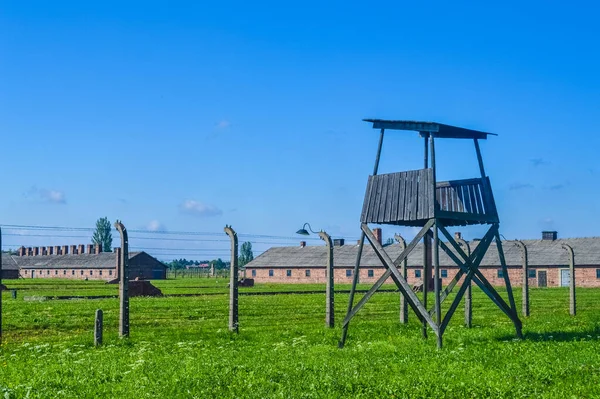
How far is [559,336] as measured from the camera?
1766 centimetres

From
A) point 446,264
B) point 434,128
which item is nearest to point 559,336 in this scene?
point 434,128

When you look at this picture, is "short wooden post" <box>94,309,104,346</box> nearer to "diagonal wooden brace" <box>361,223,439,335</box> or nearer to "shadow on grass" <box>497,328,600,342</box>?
"diagonal wooden brace" <box>361,223,439,335</box>

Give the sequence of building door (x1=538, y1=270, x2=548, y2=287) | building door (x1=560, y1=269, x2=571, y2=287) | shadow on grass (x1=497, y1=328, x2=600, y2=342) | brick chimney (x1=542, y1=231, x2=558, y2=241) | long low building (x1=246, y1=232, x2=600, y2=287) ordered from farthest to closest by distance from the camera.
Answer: brick chimney (x1=542, y1=231, x2=558, y2=241)
building door (x1=538, y1=270, x2=548, y2=287)
long low building (x1=246, y1=232, x2=600, y2=287)
building door (x1=560, y1=269, x2=571, y2=287)
shadow on grass (x1=497, y1=328, x2=600, y2=342)

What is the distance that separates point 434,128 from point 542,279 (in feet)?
201

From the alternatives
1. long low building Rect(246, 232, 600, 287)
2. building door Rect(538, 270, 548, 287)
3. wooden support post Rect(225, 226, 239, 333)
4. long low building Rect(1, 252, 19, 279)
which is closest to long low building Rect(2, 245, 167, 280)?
long low building Rect(1, 252, 19, 279)

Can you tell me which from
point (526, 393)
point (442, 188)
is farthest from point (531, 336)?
point (526, 393)

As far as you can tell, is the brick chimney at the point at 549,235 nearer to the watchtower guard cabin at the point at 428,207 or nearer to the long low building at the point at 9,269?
the watchtower guard cabin at the point at 428,207

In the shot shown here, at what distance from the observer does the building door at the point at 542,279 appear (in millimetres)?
73375

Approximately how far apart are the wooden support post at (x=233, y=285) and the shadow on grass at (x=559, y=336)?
6969mm

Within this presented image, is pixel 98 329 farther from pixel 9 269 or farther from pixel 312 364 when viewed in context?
pixel 9 269

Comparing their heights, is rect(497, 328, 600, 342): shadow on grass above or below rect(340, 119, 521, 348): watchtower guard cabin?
below

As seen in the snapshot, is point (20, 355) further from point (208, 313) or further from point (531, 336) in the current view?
point (208, 313)

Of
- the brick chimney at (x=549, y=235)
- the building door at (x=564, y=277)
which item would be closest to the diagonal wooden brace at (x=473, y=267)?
the building door at (x=564, y=277)

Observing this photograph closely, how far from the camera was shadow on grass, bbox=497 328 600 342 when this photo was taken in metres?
17.0
